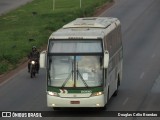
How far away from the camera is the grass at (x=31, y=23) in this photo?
46000mm

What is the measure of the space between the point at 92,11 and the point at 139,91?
120ft

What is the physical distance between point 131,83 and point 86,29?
26.5ft

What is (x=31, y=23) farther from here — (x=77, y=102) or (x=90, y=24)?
(x=77, y=102)

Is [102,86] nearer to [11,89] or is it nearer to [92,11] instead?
[11,89]

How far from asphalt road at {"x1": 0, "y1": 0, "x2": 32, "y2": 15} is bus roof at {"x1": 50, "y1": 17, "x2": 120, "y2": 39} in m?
42.7

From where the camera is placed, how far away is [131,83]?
36750mm

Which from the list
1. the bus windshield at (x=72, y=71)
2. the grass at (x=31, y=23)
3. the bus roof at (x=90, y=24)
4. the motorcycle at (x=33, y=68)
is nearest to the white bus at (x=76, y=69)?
the bus windshield at (x=72, y=71)

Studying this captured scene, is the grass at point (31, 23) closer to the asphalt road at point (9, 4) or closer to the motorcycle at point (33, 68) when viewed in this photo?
the asphalt road at point (9, 4)

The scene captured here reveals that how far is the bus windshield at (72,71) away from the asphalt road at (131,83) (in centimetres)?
153

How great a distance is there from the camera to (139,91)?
3419 cm

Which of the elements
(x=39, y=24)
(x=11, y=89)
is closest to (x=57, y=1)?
(x=39, y=24)

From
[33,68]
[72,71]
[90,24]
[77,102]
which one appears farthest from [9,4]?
[77,102]

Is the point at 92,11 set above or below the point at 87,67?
below

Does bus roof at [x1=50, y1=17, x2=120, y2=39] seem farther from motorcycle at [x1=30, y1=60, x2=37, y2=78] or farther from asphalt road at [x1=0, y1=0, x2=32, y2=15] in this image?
asphalt road at [x1=0, y1=0, x2=32, y2=15]
